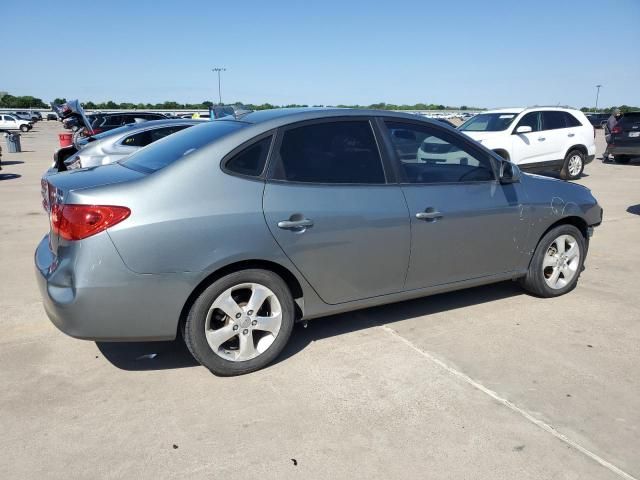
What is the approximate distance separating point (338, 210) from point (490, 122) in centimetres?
1027

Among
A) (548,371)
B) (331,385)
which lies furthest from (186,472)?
(548,371)

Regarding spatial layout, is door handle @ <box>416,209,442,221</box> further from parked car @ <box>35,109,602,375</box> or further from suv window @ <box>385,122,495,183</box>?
suv window @ <box>385,122,495,183</box>

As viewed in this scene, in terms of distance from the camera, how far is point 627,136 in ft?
52.0

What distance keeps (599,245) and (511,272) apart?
2938 mm

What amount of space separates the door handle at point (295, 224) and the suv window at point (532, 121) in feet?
33.7

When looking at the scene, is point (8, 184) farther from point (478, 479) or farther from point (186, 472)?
point (478, 479)

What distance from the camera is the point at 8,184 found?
11.9 m

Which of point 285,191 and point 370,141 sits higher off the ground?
point 370,141

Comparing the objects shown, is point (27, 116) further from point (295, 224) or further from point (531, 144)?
point (295, 224)

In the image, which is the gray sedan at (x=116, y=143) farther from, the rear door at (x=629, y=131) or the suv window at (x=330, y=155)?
the rear door at (x=629, y=131)

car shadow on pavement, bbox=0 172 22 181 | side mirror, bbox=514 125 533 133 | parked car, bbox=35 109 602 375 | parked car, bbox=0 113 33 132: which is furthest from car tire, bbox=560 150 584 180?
parked car, bbox=0 113 33 132

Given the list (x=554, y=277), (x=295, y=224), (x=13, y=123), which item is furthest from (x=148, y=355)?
(x=13, y=123)

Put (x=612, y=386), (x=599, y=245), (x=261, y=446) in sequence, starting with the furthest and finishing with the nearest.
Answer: (x=599, y=245) → (x=612, y=386) → (x=261, y=446)

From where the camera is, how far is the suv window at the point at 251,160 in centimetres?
328
